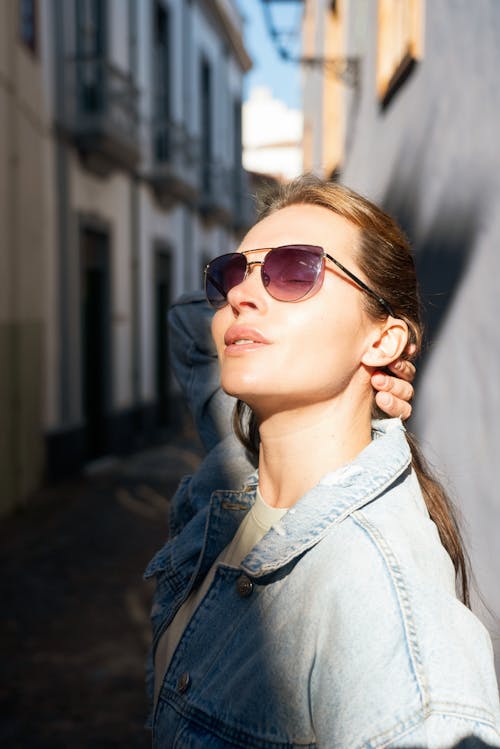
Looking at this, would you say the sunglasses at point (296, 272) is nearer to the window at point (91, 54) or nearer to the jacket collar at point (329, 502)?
the jacket collar at point (329, 502)

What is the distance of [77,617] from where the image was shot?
18.2 feet

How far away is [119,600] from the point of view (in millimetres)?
5895

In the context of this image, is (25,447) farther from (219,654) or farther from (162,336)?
(219,654)

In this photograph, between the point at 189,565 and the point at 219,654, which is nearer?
the point at 219,654

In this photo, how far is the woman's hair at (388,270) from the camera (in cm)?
150

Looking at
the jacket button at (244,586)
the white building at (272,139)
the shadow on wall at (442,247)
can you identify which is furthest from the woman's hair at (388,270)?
the white building at (272,139)

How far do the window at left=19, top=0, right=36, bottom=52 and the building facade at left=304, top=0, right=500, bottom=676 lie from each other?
4.96 meters

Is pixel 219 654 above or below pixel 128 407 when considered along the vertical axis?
above

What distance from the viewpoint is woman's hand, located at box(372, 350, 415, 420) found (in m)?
1.54

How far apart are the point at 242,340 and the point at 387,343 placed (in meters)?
0.25

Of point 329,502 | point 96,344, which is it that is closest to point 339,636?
point 329,502

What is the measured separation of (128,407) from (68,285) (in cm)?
327

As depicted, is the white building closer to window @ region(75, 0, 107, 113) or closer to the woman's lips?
window @ region(75, 0, 107, 113)

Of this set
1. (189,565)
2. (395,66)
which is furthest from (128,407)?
(189,565)
